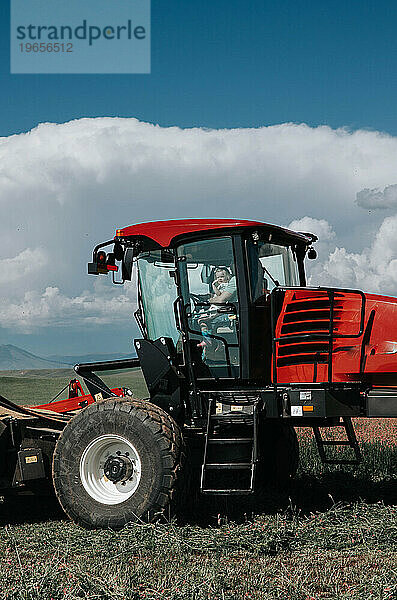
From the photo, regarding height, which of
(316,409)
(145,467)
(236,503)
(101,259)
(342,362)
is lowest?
(236,503)

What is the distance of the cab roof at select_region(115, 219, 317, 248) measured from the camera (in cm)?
824

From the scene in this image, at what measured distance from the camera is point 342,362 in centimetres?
810

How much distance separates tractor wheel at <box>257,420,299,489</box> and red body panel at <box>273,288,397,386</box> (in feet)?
6.25

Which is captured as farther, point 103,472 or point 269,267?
point 269,267

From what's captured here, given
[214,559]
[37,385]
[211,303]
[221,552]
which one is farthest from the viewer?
[37,385]

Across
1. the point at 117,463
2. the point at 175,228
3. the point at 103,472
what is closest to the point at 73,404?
the point at 103,472

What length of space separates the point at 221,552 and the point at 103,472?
1.80 meters

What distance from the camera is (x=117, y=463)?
784cm

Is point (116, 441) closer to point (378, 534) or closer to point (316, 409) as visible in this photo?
point (316, 409)

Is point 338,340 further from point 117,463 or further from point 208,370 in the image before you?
point 117,463

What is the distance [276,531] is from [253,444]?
0.94 meters

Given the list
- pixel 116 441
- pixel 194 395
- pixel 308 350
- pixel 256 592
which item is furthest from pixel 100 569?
pixel 308 350

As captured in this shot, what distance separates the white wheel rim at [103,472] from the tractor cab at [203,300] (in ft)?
2.64

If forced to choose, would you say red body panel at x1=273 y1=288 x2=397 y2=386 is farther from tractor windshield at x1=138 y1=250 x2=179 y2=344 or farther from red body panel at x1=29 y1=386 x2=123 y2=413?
red body panel at x1=29 y1=386 x2=123 y2=413
